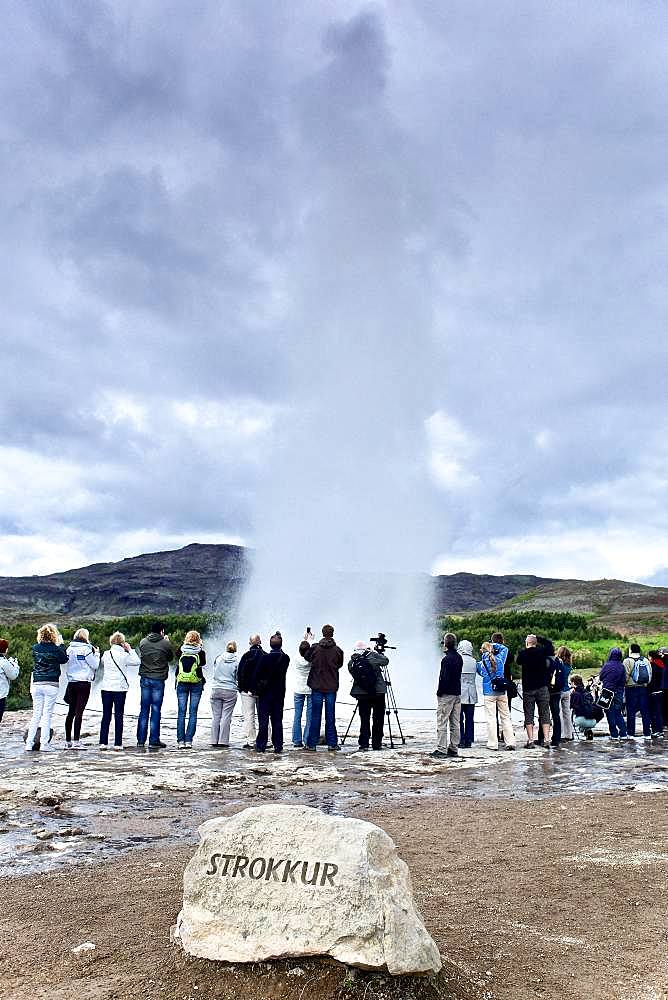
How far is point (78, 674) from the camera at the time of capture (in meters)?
11.8

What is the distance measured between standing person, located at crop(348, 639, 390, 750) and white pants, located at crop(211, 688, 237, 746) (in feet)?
6.71

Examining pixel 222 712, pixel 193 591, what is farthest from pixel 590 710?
pixel 193 591

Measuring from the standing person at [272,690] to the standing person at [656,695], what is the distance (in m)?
7.37

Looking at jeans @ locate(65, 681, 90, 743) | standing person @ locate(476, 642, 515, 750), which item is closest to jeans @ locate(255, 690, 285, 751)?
jeans @ locate(65, 681, 90, 743)

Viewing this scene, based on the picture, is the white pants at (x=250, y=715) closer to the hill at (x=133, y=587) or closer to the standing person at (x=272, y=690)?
the standing person at (x=272, y=690)

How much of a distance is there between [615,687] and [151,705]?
8.56 meters

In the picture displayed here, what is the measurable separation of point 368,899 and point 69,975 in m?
1.69

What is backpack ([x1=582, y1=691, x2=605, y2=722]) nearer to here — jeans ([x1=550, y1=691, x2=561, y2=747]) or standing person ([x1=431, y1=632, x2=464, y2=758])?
jeans ([x1=550, y1=691, x2=561, y2=747])

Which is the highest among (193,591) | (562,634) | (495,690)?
(193,591)

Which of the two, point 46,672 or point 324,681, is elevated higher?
point 46,672

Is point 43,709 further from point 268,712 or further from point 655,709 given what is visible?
point 655,709

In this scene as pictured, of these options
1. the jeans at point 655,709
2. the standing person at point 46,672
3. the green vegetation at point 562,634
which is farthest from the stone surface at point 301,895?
the green vegetation at point 562,634

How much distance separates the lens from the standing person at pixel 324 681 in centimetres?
1235

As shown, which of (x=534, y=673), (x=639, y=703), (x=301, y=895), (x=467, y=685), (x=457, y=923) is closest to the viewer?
(x=301, y=895)
